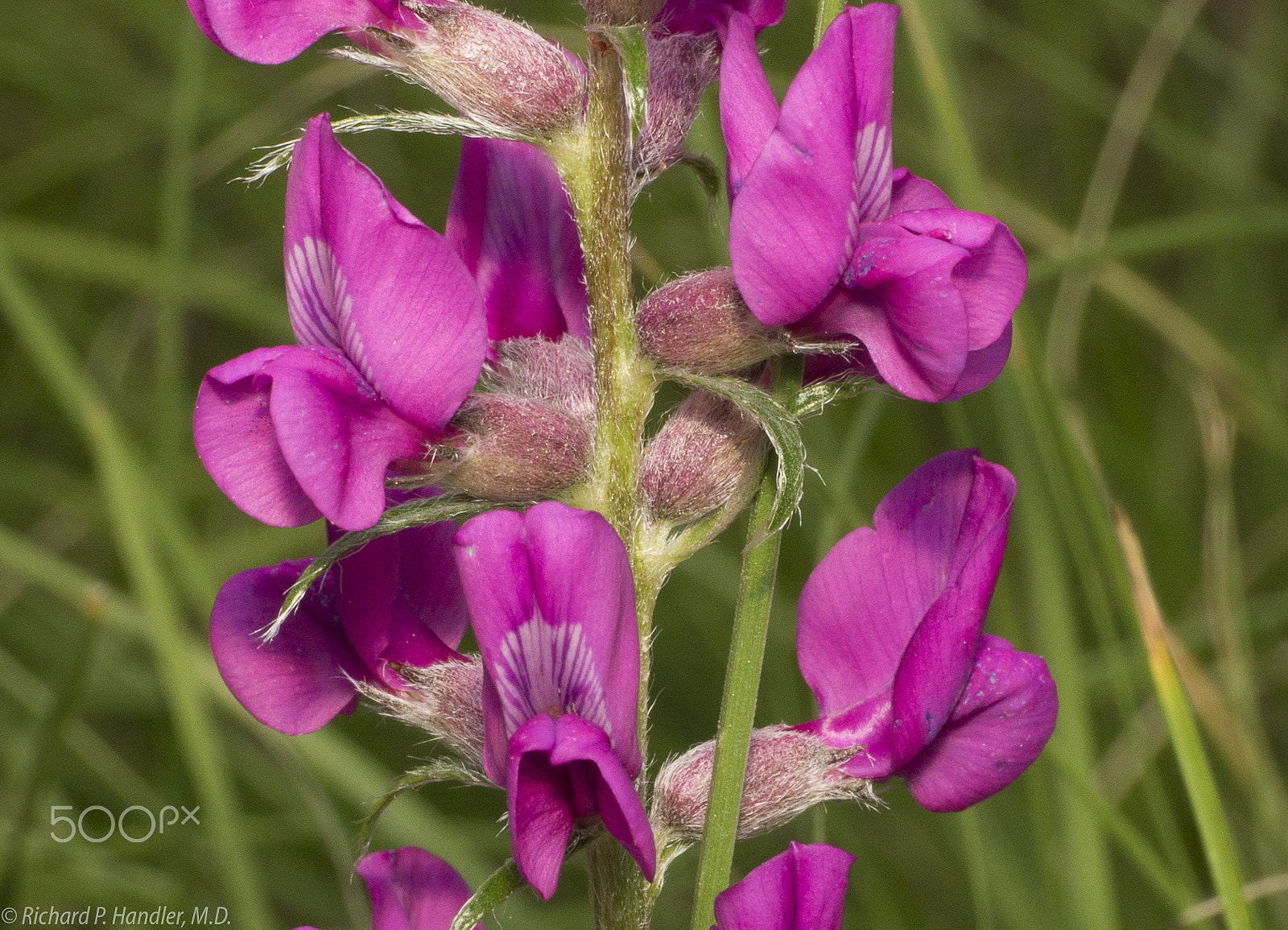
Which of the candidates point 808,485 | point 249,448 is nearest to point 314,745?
point 808,485

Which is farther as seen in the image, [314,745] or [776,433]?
[314,745]

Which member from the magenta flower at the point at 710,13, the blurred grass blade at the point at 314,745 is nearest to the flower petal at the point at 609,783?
the magenta flower at the point at 710,13

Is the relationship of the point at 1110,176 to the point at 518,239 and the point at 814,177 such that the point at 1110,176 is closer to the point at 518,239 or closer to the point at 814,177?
the point at 518,239

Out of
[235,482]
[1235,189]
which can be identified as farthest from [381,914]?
[1235,189]

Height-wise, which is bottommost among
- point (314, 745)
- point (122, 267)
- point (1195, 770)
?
point (314, 745)

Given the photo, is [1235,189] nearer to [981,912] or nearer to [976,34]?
[976,34]

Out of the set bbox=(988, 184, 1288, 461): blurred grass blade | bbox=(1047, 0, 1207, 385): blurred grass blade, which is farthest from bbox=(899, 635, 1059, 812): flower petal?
bbox=(988, 184, 1288, 461): blurred grass blade

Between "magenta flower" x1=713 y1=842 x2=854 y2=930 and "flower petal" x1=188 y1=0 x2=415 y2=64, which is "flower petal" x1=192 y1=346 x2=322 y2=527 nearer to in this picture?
"flower petal" x1=188 y1=0 x2=415 y2=64
